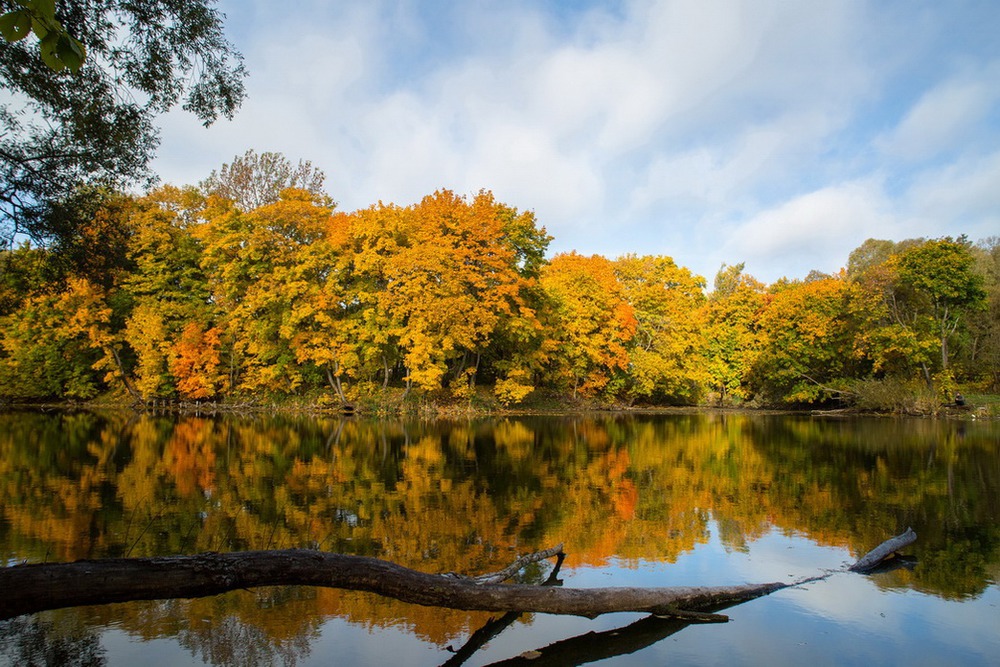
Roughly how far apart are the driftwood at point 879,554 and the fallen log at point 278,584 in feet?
9.41

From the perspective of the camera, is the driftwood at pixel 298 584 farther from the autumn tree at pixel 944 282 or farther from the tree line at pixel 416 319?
the autumn tree at pixel 944 282

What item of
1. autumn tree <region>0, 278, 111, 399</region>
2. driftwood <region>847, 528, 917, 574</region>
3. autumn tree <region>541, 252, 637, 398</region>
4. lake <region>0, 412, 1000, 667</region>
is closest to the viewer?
lake <region>0, 412, 1000, 667</region>

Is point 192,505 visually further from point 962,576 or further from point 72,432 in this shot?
point 72,432

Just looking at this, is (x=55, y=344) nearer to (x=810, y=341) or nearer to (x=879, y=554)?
(x=879, y=554)

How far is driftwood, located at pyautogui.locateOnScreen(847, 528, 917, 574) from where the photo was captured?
7266 millimetres

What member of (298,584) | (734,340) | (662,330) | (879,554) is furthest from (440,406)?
(298,584)

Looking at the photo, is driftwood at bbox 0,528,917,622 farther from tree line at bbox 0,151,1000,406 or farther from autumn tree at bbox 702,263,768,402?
autumn tree at bbox 702,263,768,402

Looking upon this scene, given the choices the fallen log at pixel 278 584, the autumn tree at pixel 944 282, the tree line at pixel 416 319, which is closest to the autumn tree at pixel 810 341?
the tree line at pixel 416 319

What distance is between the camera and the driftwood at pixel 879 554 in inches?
286

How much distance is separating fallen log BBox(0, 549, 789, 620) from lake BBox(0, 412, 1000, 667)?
37cm

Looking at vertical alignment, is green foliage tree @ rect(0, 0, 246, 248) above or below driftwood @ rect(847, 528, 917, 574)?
above

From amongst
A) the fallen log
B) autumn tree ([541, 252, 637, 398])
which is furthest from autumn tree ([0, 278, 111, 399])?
the fallen log

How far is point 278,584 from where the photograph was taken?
14.3ft

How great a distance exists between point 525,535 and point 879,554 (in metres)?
4.40
